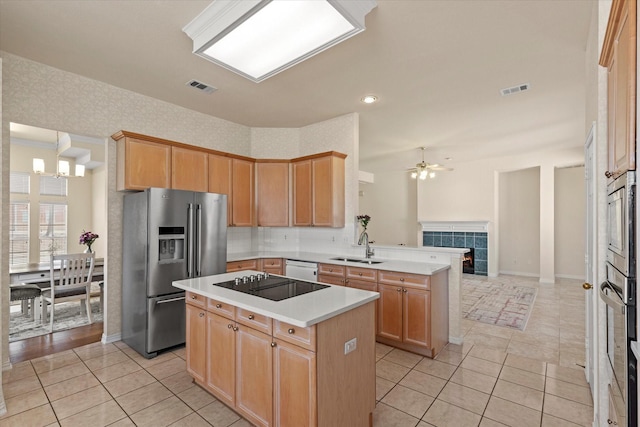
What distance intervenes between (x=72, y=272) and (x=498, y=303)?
260 inches

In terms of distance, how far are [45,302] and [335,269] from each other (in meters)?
3.97

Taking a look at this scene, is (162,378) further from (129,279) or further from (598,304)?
(598,304)

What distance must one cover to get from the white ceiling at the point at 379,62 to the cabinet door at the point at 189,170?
0.70 metres

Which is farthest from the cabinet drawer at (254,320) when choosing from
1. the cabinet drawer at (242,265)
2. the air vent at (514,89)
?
Answer: the air vent at (514,89)

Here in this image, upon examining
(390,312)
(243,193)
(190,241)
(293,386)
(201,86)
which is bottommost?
(390,312)

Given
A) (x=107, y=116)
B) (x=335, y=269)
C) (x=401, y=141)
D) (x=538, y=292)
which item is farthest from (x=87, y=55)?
(x=538, y=292)

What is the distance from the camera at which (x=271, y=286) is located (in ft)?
8.00

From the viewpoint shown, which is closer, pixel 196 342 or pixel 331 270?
pixel 196 342

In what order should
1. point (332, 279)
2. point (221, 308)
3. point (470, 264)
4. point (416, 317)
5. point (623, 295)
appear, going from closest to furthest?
point (623, 295)
point (221, 308)
point (416, 317)
point (332, 279)
point (470, 264)

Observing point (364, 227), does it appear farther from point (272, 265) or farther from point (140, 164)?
point (140, 164)

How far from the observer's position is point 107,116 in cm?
360

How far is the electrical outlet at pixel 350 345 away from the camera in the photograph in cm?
186

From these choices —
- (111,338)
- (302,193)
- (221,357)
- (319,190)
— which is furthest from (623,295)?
(111,338)

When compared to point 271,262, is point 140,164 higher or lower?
higher
